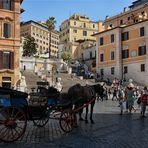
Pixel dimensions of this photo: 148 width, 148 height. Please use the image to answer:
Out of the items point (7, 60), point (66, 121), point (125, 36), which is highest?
point (125, 36)

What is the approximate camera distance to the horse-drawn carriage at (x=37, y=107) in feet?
37.6

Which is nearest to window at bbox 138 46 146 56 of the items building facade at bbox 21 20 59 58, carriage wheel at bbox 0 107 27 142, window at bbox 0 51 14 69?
window at bbox 0 51 14 69

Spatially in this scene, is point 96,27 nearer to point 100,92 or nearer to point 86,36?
point 86,36

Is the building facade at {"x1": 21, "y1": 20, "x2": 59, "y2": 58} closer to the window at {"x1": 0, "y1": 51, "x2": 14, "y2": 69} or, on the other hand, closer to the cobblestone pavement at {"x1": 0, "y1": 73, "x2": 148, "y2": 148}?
the window at {"x1": 0, "y1": 51, "x2": 14, "y2": 69}

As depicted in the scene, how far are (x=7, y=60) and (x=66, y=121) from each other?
120ft

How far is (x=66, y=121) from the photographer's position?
13445 millimetres

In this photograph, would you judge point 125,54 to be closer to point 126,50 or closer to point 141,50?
point 126,50

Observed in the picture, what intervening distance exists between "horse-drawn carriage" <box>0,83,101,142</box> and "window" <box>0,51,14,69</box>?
32.9m

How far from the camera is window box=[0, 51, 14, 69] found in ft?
159

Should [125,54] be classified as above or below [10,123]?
above

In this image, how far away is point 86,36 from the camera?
131625mm

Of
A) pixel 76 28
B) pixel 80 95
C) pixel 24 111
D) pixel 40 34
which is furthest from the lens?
pixel 40 34

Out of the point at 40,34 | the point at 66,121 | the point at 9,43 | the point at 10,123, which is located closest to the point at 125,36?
the point at 9,43

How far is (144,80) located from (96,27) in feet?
244
